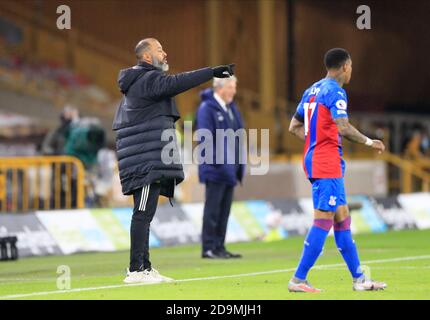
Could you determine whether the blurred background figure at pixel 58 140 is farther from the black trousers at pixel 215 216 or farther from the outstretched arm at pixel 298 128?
the outstretched arm at pixel 298 128

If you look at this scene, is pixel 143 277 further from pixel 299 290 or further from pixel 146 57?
pixel 146 57

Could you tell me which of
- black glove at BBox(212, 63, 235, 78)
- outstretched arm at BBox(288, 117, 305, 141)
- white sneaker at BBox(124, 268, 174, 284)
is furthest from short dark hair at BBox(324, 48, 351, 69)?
white sneaker at BBox(124, 268, 174, 284)

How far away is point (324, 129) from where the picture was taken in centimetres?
1009

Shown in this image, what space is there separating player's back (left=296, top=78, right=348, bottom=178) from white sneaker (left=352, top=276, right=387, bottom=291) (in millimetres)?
931

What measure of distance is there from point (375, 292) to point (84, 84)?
24983mm

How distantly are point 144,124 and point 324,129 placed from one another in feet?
6.66

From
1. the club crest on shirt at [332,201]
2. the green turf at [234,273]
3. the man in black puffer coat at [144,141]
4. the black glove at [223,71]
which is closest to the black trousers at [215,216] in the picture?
the green turf at [234,273]

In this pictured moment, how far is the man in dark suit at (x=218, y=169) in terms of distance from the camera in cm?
1505

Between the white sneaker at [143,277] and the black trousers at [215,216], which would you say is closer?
the white sneaker at [143,277]

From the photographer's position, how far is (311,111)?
33.4 feet

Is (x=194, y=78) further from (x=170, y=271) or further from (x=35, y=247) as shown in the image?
(x=35, y=247)

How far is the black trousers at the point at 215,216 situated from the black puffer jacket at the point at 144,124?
3.65m

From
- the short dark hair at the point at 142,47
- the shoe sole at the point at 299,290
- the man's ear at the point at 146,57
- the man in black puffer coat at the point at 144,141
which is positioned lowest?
the shoe sole at the point at 299,290
